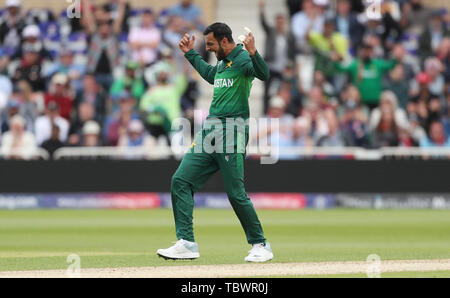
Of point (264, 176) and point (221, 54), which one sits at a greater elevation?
point (221, 54)

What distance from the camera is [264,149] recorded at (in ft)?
57.4

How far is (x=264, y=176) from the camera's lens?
1736 cm

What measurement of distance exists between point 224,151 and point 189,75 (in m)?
9.97

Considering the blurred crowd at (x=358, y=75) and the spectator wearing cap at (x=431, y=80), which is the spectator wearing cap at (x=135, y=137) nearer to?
the blurred crowd at (x=358, y=75)

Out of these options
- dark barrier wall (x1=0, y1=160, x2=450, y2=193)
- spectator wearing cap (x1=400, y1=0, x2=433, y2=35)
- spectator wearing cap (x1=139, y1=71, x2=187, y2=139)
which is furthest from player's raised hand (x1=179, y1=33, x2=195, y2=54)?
spectator wearing cap (x1=400, y1=0, x2=433, y2=35)

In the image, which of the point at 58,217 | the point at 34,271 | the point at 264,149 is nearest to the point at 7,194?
the point at 58,217

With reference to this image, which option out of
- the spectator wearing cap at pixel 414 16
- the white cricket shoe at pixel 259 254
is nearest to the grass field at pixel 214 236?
the white cricket shoe at pixel 259 254

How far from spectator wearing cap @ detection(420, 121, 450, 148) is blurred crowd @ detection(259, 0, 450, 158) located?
2 cm

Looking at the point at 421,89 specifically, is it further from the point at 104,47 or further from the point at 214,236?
the point at 214,236

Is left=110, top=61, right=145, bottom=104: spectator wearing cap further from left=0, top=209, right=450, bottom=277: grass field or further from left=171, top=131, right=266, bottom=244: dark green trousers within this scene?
left=171, top=131, right=266, bottom=244: dark green trousers

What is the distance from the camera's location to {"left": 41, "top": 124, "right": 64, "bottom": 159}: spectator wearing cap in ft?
57.9

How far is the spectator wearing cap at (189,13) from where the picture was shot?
19.3 metres

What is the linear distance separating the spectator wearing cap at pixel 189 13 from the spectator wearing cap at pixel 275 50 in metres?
1.20

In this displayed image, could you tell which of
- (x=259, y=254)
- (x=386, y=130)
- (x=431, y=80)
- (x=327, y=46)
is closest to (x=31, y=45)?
(x=327, y=46)
